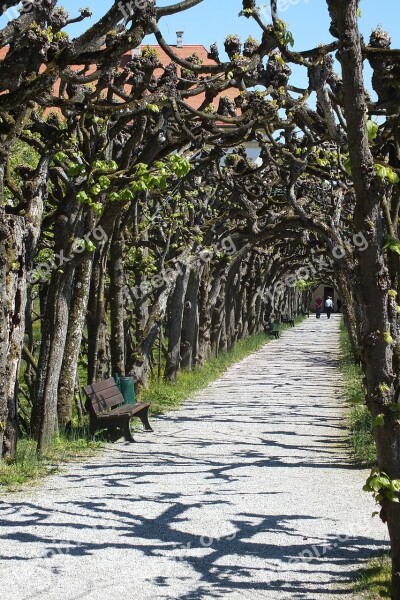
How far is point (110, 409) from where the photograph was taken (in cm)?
1400

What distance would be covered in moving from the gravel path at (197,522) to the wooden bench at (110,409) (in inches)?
11.2

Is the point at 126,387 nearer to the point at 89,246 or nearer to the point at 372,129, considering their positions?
the point at 89,246

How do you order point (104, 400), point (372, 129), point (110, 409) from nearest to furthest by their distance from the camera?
point (372, 129) < point (104, 400) < point (110, 409)

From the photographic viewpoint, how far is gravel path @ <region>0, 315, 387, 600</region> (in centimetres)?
614

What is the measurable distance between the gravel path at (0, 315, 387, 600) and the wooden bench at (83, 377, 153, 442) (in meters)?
0.28

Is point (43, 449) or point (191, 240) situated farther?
point (191, 240)

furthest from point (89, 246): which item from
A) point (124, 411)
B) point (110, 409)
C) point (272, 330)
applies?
point (272, 330)

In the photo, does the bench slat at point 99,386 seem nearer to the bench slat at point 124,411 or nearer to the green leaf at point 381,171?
the bench slat at point 124,411

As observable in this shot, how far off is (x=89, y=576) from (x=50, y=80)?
3.60 meters

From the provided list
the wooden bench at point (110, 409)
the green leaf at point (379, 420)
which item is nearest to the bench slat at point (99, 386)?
the wooden bench at point (110, 409)

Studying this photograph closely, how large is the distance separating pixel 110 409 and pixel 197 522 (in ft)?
20.3

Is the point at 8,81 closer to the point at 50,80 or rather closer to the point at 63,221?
the point at 50,80

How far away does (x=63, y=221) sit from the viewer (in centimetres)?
1223

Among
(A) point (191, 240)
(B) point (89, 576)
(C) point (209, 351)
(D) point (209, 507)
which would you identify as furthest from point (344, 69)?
(C) point (209, 351)
